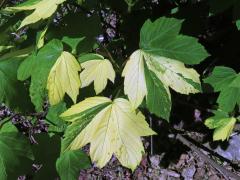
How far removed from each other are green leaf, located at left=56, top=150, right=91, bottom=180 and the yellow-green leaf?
70cm

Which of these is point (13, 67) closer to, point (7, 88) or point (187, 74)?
point (7, 88)

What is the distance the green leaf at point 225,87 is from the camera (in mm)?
1745

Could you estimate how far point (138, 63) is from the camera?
1169mm

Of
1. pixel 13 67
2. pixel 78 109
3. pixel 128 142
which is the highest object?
pixel 13 67

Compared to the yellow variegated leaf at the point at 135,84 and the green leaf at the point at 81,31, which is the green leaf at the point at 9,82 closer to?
the green leaf at the point at 81,31

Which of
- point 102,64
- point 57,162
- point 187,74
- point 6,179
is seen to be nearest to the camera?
point 187,74

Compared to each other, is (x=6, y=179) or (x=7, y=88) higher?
(x=7, y=88)

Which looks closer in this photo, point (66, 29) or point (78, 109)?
point (78, 109)

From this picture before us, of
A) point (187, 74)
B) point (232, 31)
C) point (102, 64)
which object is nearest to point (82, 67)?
point (102, 64)

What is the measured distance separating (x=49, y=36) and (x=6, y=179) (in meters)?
0.50

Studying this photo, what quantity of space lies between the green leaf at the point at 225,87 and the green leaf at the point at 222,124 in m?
0.18

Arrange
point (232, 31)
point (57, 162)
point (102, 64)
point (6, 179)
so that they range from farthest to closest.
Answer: point (232, 31), point (57, 162), point (6, 179), point (102, 64)

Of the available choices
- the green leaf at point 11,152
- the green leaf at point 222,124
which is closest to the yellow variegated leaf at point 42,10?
the green leaf at point 11,152

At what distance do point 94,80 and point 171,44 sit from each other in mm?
268
